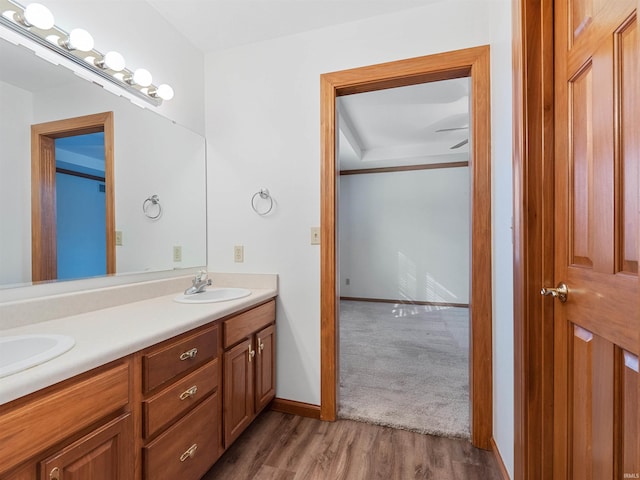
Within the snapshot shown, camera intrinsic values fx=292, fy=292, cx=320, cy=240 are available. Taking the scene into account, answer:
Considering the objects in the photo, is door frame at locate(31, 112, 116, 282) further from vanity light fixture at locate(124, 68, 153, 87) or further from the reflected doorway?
vanity light fixture at locate(124, 68, 153, 87)

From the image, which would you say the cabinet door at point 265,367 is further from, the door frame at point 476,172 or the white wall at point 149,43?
the white wall at point 149,43

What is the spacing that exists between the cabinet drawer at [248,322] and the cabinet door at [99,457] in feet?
1.79

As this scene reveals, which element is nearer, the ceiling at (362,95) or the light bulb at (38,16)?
the light bulb at (38,16)

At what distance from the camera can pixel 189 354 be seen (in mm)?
1209

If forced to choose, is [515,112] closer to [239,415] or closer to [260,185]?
[260,185]

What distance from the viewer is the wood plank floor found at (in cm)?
140

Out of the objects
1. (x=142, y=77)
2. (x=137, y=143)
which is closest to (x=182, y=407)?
(x=137, y=143)

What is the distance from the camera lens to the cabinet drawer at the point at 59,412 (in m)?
0.66

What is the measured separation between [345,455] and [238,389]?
0.66 meters

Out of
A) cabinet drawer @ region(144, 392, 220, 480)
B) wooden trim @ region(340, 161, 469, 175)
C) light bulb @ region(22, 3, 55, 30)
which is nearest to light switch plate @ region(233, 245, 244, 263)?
cabinet drawer @ region(144, 392, 220, 480)

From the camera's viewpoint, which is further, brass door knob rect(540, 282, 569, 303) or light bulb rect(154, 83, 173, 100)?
light bulb rect(154, 83, 173, 100)

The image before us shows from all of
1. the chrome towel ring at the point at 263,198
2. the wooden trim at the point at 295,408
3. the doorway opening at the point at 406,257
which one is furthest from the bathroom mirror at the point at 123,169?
the doorway opening at the point at 406,257

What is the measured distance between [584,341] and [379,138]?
3712 millimetres

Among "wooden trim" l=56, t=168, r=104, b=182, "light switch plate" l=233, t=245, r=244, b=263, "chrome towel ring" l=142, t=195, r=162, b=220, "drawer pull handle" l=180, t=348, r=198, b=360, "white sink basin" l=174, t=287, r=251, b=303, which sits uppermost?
"wooden trim" l=56, t=168, r=104, b=182
